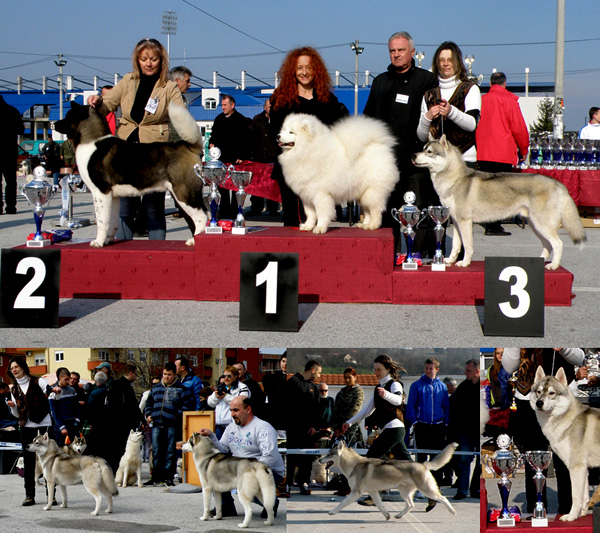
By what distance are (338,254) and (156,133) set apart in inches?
67.1

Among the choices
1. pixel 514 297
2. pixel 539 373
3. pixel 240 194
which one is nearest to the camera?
pixel 539 373

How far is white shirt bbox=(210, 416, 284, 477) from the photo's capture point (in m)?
3.48

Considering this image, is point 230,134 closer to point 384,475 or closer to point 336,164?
point 336,164

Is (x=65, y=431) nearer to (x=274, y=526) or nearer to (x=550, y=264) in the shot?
(x=274, y=526)

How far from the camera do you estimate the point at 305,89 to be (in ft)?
19.2

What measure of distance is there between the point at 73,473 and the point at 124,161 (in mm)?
2512

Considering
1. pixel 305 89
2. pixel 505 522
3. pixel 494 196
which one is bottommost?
pixel 505 522

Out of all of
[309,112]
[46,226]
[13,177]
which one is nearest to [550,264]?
[309,112]

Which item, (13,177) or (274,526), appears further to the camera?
(13,177)

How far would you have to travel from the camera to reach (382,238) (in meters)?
A: 5.31

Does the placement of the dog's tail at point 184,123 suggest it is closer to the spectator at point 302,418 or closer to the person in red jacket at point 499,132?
the spectator at point 302,418

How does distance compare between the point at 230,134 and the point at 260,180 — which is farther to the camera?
the point at 260,180

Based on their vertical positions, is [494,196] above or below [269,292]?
above

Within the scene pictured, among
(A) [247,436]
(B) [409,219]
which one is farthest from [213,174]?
(A) [247,436]
